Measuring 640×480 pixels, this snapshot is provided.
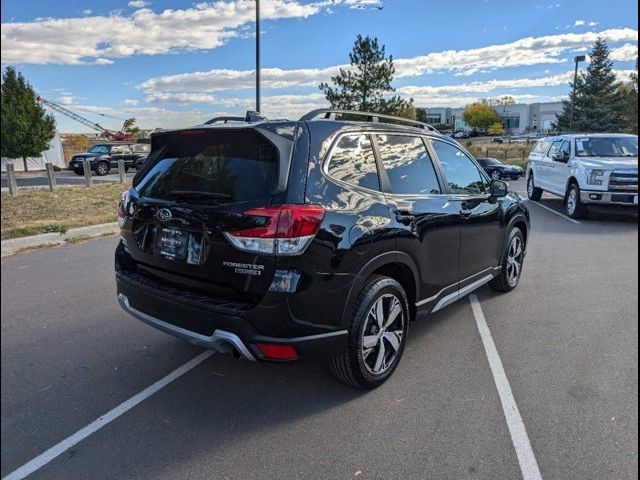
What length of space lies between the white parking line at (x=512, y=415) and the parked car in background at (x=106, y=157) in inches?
988

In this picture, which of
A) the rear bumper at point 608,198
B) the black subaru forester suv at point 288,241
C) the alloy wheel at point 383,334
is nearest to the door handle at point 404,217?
the black subaru forester suv at point 288,241

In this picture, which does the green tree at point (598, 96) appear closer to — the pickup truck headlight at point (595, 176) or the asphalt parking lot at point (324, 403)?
the pickup truck headlight at point (595, 176)

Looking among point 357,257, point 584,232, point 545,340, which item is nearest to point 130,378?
point 357,257

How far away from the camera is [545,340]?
4262 mm

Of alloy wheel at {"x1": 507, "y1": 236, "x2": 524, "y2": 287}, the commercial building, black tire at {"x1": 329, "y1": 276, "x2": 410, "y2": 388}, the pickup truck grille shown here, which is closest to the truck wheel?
the pickup truck grille

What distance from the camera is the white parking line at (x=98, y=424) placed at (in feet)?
8.11

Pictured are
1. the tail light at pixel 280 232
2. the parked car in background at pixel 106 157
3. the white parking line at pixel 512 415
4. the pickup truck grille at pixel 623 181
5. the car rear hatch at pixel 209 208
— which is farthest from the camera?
the parked car in background at pixel 106 157

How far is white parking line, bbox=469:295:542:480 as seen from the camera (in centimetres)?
260

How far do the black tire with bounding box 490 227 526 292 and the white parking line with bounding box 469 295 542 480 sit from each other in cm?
110

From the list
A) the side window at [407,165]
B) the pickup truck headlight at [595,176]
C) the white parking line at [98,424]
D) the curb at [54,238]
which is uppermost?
the side window at [407,165]

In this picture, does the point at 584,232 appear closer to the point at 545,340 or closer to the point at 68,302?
the point at 545,340

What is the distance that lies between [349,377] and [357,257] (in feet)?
2.80

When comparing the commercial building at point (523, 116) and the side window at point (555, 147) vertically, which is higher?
the commercial building at point (523, 116)

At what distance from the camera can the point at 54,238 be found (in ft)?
28.0
